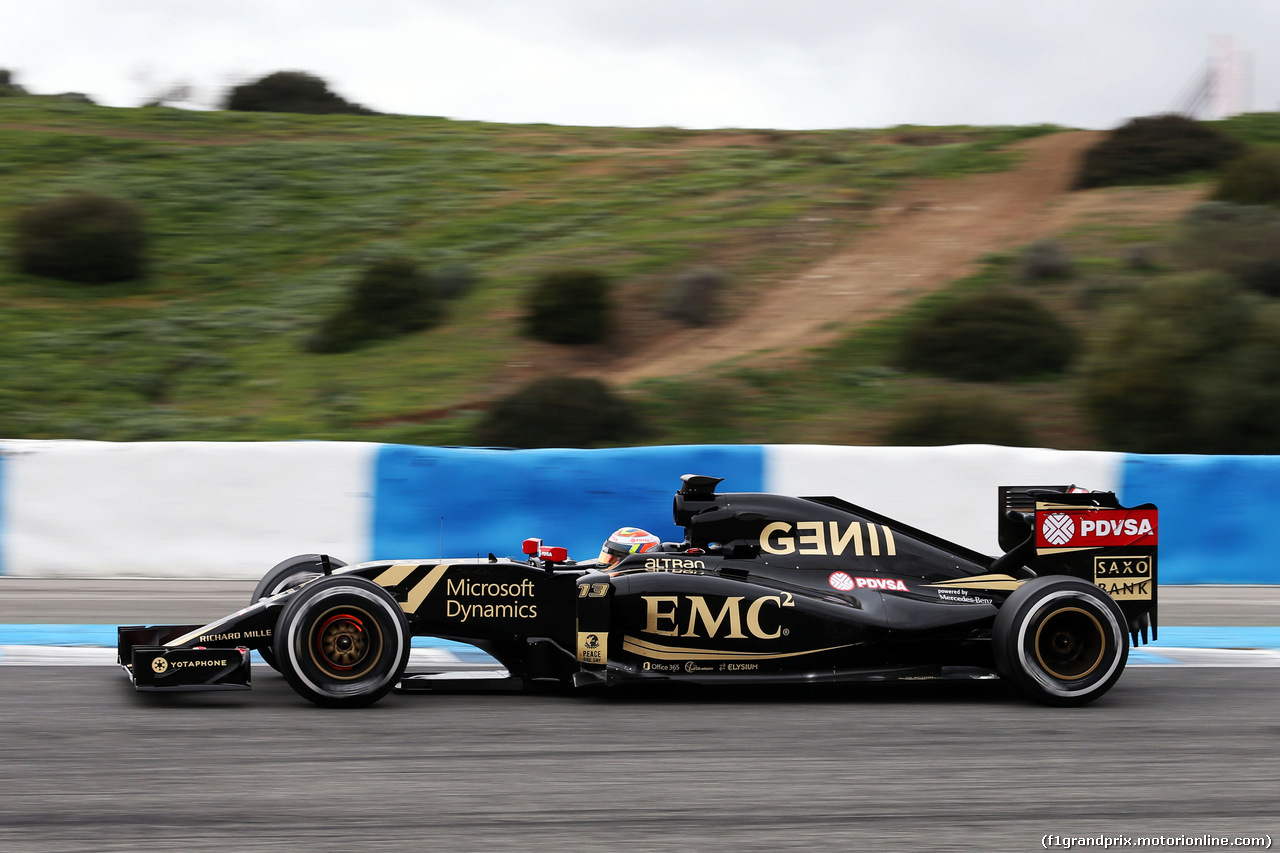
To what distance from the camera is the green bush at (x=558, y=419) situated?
16.6 m

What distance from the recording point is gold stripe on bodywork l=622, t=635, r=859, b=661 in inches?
250

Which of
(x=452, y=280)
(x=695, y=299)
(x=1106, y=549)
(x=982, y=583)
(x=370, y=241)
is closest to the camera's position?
(x=982, y=583)

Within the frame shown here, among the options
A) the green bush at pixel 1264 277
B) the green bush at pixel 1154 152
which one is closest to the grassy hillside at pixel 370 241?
the green bush at pixel 1154 152

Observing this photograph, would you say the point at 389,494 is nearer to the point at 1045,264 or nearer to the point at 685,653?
the point at 685,653

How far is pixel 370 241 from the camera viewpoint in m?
28.0

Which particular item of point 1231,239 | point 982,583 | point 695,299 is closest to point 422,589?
point 982,583

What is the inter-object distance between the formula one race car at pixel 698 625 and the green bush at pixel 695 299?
16.8 meters

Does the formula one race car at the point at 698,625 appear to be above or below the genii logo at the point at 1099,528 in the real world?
below

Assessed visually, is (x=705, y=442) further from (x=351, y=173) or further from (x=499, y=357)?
(x=351, y=173)

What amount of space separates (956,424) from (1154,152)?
17.0 m

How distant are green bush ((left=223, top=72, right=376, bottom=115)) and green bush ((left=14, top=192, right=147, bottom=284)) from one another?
62.1ft

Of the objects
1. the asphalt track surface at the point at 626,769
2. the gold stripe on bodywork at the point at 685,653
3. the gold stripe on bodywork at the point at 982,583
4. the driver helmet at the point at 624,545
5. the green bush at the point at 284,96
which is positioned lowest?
the asphalt track surface at the point at 626,769

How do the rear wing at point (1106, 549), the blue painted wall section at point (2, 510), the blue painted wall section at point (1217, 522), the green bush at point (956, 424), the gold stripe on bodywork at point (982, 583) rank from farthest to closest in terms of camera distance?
the green bush at point (956, 424)
the blue painted wall section at point (1217, 522)
the blue painted wall section at point (2, 510)
the rear wing at point (1106, 549)
the gold stripe on bodywork at point (982, 583)

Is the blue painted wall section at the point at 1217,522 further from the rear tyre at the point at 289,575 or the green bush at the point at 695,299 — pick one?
the green bush at the point at 695,299
